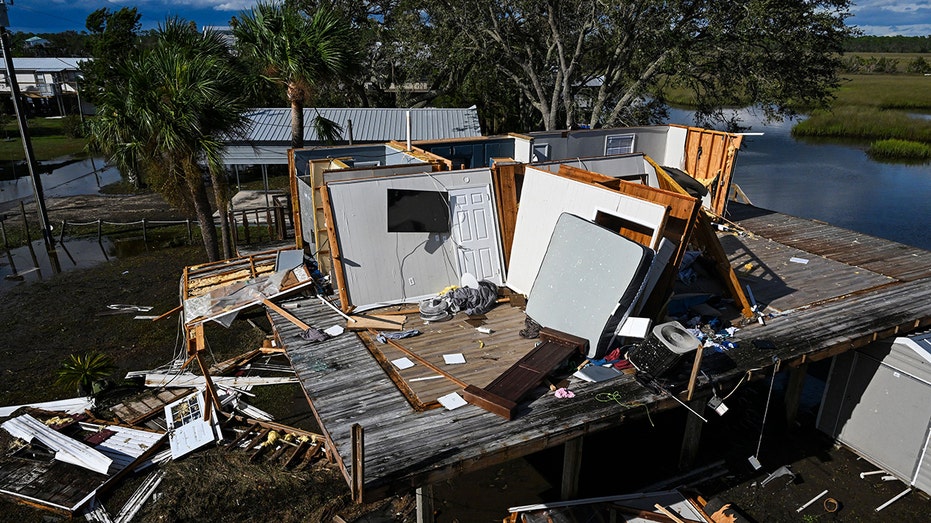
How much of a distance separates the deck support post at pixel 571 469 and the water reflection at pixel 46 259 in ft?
61.7

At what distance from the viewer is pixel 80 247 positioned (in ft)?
74.6

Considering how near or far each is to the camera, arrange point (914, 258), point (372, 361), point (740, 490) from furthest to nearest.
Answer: point (914, 258) < point (740, 490) < point (372, 361)

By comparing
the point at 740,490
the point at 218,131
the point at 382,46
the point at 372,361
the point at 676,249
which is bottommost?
the point at 740,490

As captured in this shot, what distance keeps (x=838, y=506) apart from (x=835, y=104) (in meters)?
54.0

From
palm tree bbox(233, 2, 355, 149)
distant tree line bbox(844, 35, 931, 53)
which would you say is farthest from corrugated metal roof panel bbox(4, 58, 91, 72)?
distant tree line bbox(844, 35, 931, 53)

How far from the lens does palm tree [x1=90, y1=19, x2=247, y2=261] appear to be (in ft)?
44.4

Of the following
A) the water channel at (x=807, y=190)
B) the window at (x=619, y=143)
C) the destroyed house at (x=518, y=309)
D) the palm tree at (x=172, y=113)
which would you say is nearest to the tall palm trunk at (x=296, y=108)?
the palm tree at (x=172, y=113)

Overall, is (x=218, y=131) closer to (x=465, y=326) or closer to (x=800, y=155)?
(x=465, y=326)

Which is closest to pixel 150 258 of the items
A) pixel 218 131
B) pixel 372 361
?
pixel 218 131

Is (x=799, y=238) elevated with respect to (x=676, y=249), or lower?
lower

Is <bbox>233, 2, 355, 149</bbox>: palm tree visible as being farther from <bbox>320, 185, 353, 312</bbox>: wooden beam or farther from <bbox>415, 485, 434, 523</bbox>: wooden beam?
<bbox>415, 485, 434, 523</bbox>: wooden beam

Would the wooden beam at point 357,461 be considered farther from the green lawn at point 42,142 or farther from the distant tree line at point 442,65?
the green lawn at point 42,142

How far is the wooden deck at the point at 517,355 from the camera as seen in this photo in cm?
755

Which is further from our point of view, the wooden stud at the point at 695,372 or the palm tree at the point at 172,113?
the palm tree at the point at 172,113
